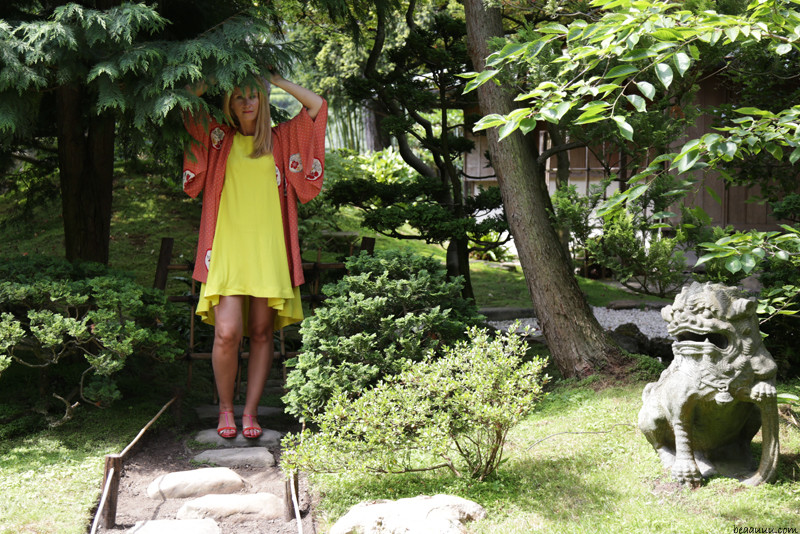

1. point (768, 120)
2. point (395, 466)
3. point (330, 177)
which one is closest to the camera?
point (768, 120)

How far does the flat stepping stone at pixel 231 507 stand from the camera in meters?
4.06

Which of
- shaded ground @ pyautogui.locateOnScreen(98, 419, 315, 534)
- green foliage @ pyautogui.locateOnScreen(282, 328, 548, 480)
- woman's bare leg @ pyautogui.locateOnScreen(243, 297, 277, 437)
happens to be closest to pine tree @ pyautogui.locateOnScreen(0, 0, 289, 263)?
→ woman's bare leg @ pyautogui.locateOnScreen(243, 297, 277, 437)

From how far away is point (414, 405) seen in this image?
402 centimetres

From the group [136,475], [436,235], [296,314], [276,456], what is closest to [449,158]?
[436,235]

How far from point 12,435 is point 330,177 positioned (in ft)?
25.0

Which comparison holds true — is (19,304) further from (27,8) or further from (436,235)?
(436,235)

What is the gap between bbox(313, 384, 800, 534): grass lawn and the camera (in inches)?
141

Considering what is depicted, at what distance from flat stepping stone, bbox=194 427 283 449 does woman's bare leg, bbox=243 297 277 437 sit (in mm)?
204

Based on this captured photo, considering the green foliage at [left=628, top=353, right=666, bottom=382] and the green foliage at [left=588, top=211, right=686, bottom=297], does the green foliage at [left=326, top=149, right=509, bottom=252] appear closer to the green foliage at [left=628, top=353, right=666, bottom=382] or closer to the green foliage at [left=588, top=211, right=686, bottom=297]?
the green foliage at [left=588, top=211, right=686, bottom=297]

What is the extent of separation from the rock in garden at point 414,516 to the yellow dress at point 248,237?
6.63 feet

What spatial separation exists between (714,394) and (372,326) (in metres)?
2.31

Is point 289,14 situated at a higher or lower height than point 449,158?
higher

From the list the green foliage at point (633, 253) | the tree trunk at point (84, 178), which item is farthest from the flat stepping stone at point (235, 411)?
the green foliage at point (633, 253)

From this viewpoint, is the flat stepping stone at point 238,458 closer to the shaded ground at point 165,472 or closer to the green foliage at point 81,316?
the shaded ground at point 165,472
